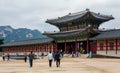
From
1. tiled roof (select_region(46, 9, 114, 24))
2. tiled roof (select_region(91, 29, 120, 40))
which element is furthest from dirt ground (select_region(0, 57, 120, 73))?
tiled roof (select_region(46, 9, 114, 24))

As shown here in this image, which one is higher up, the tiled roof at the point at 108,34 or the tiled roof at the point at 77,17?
the tiled roof at the point at 77,17

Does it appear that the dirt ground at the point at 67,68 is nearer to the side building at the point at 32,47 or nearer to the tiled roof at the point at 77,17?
the tiled roof at the point at 77,17

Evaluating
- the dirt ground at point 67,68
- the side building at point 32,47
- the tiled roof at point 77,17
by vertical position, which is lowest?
the dirt ground at point 67,68

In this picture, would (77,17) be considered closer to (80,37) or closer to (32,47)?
(80,37)

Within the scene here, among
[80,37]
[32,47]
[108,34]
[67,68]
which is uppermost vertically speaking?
[108,34]

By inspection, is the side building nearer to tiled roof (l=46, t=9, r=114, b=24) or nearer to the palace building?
the palace building

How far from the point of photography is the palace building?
188 ft

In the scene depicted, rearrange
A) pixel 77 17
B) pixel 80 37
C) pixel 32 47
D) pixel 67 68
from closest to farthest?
pixel 67 68 < pixel 80 37 < pixel 77 17 < pixel 32 47

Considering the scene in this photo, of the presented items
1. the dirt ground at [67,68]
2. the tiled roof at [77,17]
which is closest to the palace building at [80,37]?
the tiled roof at [77,17]

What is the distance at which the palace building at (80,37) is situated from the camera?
5722 centimetres

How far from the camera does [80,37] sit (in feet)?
210

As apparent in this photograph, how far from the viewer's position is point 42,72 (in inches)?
976

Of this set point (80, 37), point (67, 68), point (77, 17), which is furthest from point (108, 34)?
point (67, 68)

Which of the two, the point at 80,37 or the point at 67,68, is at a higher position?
the point at 80,37
